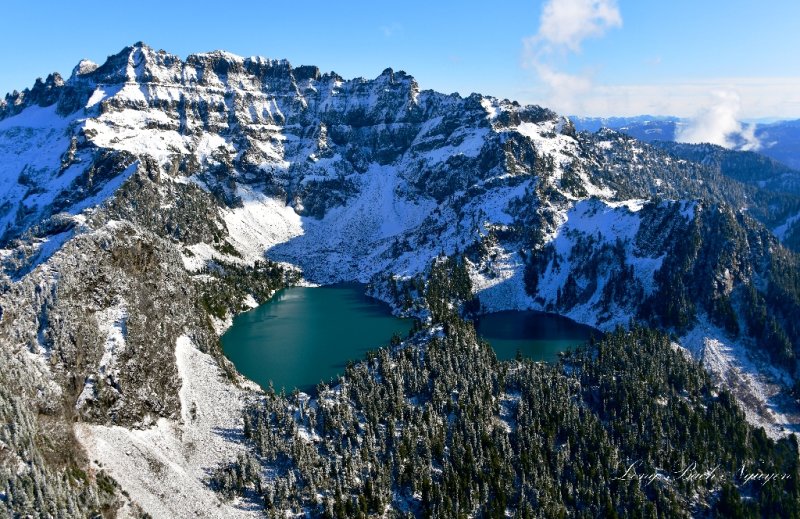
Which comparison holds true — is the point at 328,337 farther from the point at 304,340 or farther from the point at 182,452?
the point at 182,452

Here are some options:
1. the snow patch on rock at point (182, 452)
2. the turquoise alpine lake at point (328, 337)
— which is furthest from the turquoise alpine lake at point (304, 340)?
the snow patch on rock at point (182, 452)

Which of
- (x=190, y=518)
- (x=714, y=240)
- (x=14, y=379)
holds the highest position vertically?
(x=714, y=240)

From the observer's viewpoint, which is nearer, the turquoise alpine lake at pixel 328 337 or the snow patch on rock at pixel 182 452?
the snow patch on rock at pixel 182 452

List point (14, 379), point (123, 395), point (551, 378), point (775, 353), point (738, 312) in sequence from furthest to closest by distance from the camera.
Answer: point (738, 312), point (775, 353), point (551, 378), point (123, 395), point (14, 379)

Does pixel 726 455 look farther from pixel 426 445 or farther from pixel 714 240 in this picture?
pixel 714 240

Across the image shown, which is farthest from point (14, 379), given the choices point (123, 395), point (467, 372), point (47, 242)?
point (467, 372)

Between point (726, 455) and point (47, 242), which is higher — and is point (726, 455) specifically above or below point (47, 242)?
below

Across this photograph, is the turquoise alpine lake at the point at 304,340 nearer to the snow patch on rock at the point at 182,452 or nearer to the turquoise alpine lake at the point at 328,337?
the turquoise alpine lake at the point at 328,337

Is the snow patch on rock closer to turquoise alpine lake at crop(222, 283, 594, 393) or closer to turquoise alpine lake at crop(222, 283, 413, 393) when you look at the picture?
turquoise alpine lake at crop(222, 283, 413, 393)
